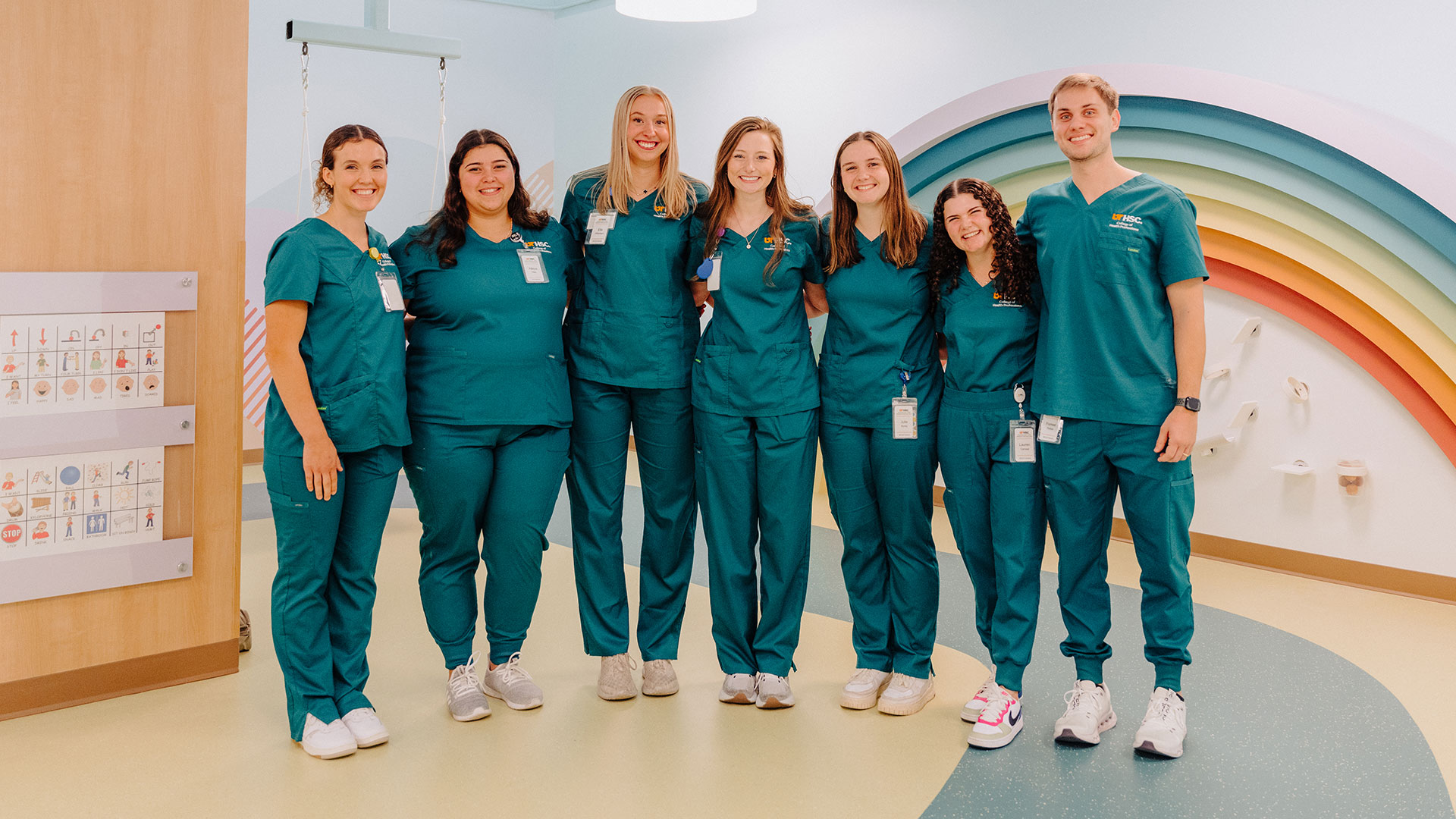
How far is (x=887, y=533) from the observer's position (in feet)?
9.23

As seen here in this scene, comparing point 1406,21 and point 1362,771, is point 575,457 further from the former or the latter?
point 1406,21

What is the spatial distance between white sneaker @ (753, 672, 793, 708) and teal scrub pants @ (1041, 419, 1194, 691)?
2.43 ft

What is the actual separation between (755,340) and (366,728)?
1354 mm

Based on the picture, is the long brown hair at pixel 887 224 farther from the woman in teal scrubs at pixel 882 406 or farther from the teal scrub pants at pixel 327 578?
the teal scrub pants at pixel 327 578

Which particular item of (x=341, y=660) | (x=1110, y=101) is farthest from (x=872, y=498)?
(x=341, y=660)

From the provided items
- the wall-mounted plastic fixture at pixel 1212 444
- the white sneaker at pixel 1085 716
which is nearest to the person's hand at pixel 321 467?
the white sneaker at pixel 1085 716

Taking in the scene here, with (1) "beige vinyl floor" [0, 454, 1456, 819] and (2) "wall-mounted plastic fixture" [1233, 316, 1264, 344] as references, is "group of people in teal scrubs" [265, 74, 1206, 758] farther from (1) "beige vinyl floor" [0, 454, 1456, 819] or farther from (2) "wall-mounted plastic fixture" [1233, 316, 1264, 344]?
(2) "wall-mounted plastic fixture" [1233, 316, 1264, 344]

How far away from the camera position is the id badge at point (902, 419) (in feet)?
8.88

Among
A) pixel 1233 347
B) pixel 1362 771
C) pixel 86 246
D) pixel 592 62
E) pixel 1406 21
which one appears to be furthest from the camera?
pixel 592 62

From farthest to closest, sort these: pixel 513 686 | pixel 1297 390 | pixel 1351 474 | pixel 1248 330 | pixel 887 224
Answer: pixel 1248 330, pixel 1297 390, pixel 1351 474, pixel 513 686, pixel 887 224

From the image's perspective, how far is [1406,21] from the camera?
3.73m

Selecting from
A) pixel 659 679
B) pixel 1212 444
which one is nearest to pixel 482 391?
pixel 659 679

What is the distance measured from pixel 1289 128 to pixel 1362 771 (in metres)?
2.45

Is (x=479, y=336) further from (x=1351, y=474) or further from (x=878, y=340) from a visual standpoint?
(x=1351, y=474)
